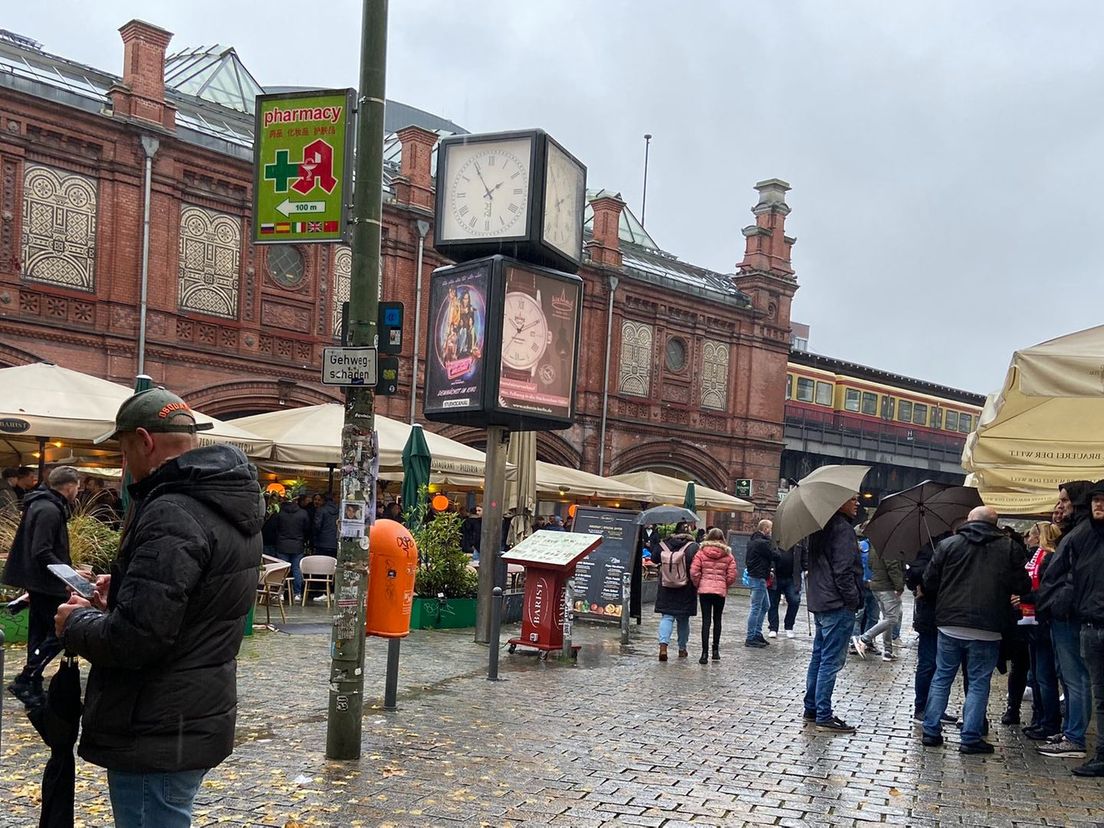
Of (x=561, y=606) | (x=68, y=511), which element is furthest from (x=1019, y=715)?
(x=68, y=511)

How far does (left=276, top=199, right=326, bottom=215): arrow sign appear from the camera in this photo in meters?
7.11

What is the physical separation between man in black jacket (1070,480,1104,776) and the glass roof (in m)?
26.4

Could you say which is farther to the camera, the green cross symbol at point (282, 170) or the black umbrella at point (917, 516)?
the black umbrella at point (917, 516)

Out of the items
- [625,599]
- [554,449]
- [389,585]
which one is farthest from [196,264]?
[389,585]

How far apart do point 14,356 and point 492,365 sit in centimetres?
1357

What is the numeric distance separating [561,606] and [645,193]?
139 ft

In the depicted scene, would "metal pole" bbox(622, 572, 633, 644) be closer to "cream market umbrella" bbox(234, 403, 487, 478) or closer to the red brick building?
"cream market umbrella" bbox(234, 403, 487, 478)

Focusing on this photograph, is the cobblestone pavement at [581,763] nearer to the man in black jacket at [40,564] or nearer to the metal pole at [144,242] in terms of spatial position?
the man in black jacket at [40,564]

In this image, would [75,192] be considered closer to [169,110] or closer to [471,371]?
[169,110]

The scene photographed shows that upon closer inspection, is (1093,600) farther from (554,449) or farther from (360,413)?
(554,449)

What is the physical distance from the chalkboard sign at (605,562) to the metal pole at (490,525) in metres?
2.44

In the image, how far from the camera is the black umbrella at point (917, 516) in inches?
444

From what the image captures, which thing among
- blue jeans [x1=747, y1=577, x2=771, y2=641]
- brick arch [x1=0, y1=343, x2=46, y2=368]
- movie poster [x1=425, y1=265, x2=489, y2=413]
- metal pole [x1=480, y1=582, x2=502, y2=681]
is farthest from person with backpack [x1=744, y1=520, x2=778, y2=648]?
brick arch [x1=0, y1=343, x2=46, y2=368]

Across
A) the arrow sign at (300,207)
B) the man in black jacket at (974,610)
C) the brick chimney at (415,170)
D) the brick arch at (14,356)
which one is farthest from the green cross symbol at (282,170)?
the brick chimney at (415,170)
